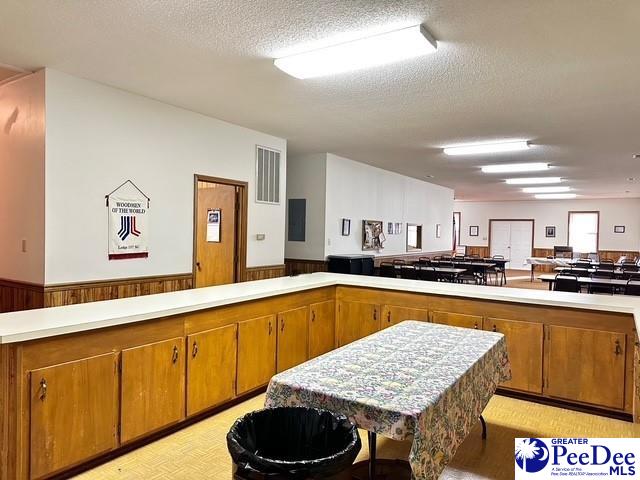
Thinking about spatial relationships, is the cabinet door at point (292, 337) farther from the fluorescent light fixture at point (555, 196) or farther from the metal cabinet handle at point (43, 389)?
the fluorescent light fixture at point (555, 196)

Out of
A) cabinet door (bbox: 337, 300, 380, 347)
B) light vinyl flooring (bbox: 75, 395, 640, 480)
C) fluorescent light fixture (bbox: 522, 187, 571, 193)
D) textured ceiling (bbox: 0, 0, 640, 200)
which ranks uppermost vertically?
textured ceiling (bbox: 0, 0, 640, 200)

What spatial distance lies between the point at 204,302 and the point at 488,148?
5.40 metres

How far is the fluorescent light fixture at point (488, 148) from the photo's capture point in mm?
6555

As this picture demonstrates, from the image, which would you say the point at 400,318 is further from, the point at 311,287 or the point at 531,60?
the point at 531,60

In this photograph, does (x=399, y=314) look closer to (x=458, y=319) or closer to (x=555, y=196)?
(x=458, y=319)

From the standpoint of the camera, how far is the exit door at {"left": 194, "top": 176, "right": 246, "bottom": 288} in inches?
236

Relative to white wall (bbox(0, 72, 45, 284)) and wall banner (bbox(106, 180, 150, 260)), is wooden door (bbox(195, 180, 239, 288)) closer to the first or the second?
wall banner (bbox(106, 180, 150, 260))

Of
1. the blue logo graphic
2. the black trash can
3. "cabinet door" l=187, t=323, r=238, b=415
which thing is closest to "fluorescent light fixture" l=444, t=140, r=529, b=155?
"cabinet door" l=187, t=323, r=238, b=415

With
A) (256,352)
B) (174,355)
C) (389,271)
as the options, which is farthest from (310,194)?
(174,355)

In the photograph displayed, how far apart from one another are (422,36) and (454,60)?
66 cm

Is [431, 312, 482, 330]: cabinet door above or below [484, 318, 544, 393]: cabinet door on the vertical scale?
above

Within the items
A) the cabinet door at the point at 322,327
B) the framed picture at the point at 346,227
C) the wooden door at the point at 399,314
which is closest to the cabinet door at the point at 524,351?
the wooden door at the point at 399,314

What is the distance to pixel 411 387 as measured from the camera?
191 centimetres

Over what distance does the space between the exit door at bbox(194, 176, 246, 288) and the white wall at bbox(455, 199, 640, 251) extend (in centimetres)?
1374
